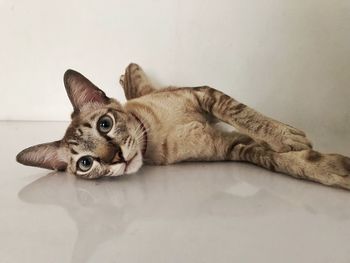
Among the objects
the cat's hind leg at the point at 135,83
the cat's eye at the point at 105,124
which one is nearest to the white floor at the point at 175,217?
the cat's eye at the point at 105,124

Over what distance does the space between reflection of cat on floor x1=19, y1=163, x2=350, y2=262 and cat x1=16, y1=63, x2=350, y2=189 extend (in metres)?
0.04

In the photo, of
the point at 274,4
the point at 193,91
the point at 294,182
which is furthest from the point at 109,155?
the point at 274,4

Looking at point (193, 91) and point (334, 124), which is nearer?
point (193, 91)

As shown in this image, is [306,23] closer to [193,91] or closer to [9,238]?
[193,91]

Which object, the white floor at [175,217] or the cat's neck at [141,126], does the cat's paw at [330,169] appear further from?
the cat's neck at [141,126]

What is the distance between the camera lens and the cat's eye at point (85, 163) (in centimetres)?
118

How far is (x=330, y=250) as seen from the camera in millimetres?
749

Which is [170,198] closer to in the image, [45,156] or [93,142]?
[93,142]

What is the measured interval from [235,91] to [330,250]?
901mm

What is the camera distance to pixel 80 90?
1265 millimetres

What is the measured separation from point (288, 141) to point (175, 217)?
1.35 ft

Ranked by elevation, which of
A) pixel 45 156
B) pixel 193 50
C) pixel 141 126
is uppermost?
pixel 193 50

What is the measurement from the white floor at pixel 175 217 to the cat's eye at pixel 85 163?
43 mm

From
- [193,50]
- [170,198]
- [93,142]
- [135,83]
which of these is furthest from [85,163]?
[193,50]
